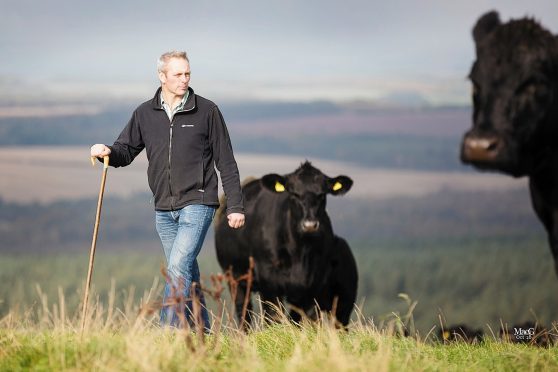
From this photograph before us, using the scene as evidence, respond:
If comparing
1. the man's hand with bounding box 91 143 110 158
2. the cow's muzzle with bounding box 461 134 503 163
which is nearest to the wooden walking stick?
the man's hand with bounding box 91 143 110 158

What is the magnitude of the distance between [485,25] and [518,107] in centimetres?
74

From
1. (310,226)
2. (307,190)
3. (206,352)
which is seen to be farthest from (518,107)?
(307,190)

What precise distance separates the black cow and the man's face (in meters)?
5.17

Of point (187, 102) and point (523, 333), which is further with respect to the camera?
point (523, 333)

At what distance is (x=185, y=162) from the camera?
8.71 meters

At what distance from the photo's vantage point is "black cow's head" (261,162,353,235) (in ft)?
46.0

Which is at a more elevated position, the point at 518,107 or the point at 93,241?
the point at 518,107

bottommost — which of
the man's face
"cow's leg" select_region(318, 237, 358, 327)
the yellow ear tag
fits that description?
"cow's leg" select_region(318, 237, 358, 327)

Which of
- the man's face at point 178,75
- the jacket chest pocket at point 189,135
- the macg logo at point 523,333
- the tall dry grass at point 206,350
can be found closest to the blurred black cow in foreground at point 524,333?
the macg logo at point 523,333

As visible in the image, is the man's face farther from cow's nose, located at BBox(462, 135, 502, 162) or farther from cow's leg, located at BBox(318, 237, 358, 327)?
cow's leg, located at BBox(318, 237, 358, 327)

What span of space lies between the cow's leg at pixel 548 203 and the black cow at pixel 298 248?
6424 mm

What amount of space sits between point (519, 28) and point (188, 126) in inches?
118

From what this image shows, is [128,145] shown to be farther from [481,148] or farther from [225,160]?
[481,148]

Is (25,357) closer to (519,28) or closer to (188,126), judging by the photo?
(188,126)
